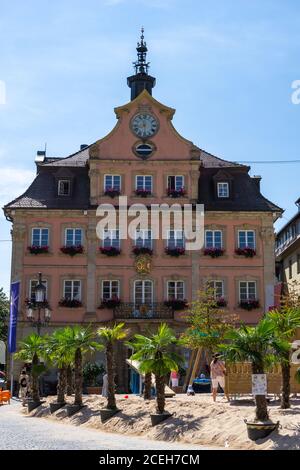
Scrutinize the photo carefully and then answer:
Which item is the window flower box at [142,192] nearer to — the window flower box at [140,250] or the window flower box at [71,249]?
the window flower box at [140,250]

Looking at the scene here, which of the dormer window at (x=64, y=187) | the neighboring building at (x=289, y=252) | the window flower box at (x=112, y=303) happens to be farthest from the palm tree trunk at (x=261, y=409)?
the neighboring building at (x=289, y=252)

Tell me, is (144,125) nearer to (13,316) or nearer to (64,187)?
(64,187)

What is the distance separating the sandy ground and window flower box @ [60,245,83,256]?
67.7 feet

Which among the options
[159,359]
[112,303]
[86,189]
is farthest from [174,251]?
[159,359]

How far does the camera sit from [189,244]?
4556 cm

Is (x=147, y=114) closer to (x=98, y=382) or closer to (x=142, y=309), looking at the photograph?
(x=142, y=309)

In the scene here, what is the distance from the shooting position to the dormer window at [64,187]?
46812 mm

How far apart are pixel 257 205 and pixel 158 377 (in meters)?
27.2

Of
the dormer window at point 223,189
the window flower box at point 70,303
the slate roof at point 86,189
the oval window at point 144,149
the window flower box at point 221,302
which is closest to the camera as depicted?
the window flower box at point 70,303

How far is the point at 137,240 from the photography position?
149ft

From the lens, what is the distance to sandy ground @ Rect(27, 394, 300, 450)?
16.0m

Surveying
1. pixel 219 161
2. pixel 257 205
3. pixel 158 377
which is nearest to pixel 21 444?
pixel 158 377

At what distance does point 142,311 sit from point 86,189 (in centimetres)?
913

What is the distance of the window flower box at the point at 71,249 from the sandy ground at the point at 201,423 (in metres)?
20.6
